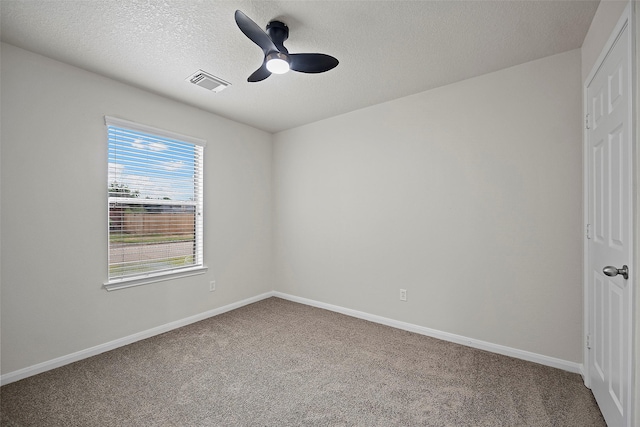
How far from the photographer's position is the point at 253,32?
5.73ft

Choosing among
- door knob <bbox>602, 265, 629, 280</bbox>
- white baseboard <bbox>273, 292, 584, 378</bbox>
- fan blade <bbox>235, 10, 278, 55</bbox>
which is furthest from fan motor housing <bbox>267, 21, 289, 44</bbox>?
white baseboard <bbox>273, 292, 584, 378</bbox>

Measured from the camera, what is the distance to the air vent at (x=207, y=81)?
8.68ft

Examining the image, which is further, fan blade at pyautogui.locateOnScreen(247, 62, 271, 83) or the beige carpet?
fan blade at pyautogui.locateOnScreen(247, 62, 271, 83)

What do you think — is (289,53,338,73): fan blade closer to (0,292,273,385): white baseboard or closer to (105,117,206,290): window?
(105,117,206,290): window

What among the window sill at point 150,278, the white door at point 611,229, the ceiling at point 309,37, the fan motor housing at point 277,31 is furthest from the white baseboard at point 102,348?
the white door at point 611,229

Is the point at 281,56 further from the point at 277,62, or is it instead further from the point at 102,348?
the point at 102,348

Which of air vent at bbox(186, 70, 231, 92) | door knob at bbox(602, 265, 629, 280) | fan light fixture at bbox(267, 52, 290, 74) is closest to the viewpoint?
door knob at bbox(602, 265, 629, 280)

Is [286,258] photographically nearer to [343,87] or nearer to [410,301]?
[410,301]

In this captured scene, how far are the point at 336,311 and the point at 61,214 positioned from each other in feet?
10.2

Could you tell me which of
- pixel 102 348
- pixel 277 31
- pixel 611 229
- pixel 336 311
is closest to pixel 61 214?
pixel 102 348

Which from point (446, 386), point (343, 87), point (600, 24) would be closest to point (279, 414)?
point (446, 386)

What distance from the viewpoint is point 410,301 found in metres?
3.15

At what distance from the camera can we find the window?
282 cm

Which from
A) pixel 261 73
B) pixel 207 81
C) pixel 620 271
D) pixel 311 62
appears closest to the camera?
pixel 620 271
